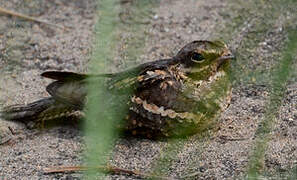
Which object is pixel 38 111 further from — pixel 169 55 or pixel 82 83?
pixel 169 55

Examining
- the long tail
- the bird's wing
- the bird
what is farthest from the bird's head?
the long tail

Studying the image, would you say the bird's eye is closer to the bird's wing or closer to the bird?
the bird

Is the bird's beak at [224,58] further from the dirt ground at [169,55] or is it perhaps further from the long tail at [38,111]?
the long tail at [38,111]

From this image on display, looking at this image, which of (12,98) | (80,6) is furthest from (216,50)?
(80,6)

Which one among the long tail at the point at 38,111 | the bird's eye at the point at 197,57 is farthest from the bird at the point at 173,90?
the long tail at the point at 38,111

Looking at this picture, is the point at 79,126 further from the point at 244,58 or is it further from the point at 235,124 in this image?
the point at 244,58

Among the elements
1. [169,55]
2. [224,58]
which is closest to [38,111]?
[224,58]
